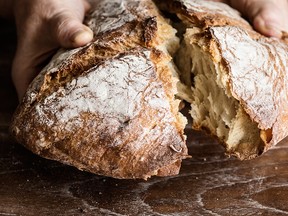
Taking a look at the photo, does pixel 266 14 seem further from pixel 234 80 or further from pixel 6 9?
pixel 6 9

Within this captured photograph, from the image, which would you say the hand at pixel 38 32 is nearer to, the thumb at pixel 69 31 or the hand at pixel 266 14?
the thumb at pixel 69 31

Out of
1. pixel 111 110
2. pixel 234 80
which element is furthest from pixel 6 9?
pixel 234 80

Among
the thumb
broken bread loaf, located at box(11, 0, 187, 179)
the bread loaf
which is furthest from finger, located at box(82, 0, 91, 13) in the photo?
broken bread loaf, located at box(11, 0, 187, 179)

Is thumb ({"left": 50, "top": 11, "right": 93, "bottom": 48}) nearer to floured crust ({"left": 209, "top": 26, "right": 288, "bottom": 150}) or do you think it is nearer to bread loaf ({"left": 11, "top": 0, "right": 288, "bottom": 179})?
bread loaf ({"left": 11, "top": 0, "right": 288, "bottom": 179})

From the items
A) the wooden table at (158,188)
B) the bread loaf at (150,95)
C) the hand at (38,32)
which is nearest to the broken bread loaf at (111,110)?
the bread loaf at (150,95)

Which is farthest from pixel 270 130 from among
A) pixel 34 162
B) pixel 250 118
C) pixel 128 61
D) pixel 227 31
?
pixel 34 162

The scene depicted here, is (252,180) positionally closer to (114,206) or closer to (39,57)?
(114,206)
